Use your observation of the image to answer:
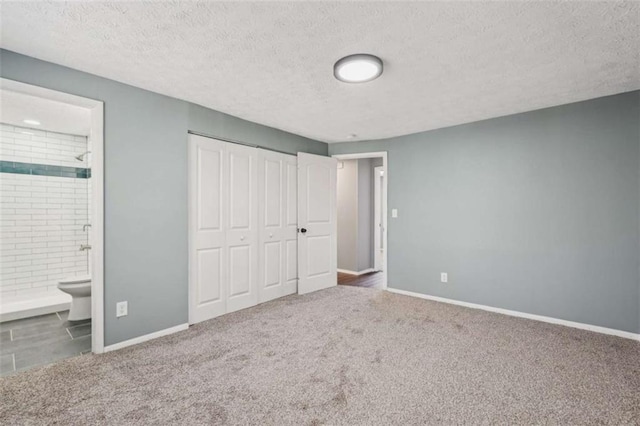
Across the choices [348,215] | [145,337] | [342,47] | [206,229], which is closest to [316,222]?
[348,215]

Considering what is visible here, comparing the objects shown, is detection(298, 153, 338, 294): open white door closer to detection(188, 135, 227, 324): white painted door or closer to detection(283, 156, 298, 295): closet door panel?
detection(283, 156, 298, 295): closet door panel

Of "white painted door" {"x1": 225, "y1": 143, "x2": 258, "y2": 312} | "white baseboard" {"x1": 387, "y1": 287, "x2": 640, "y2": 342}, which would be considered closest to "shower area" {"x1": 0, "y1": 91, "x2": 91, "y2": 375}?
"white painted door" {"x1": 225, "y1": 143, "x2": 258, "y2": 312}

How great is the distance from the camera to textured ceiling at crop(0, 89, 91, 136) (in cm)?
295

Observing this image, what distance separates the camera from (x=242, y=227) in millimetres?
3680

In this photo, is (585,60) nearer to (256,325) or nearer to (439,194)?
(439,194)

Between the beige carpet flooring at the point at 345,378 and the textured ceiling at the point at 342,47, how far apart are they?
90.8 inches

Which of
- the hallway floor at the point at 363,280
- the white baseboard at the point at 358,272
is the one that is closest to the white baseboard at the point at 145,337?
the hallway floor at the point at 363,280

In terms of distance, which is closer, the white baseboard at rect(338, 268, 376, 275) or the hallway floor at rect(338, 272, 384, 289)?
the hallway floor at rect(338, 272, 384, 289)

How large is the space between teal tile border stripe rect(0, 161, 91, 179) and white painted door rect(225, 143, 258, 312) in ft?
7.71

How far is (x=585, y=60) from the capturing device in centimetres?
222

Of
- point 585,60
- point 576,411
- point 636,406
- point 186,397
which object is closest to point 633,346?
point 636,406

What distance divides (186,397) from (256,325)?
1.24 metres

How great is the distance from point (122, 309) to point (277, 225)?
201 cm

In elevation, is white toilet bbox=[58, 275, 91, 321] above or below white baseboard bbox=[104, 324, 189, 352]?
above
